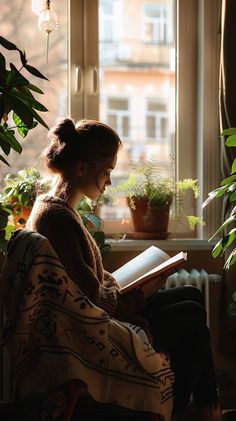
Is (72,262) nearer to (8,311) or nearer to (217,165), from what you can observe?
(8,311)

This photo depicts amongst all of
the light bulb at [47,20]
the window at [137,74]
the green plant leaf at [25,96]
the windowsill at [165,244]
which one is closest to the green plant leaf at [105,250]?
the windowsill at [165,244]

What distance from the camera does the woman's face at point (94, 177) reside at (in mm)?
1892

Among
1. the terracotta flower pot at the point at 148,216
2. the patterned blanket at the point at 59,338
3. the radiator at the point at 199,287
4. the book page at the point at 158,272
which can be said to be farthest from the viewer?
the terracotta flower pot at the point at 148,216

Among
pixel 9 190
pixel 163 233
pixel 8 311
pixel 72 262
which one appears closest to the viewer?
pixel 8 311

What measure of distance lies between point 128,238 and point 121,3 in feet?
3.66

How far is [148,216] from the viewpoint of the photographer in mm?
2666

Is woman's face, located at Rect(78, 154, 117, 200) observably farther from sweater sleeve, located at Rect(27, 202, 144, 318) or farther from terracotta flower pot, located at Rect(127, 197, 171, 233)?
terracotta flower pot, located at Rect(127, 197, 171, 233)

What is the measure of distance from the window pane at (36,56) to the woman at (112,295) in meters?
0.82

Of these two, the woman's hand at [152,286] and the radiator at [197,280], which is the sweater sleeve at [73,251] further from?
the radiator at [197,280]

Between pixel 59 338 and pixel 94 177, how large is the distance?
60 centimetres

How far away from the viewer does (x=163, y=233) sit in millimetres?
2693

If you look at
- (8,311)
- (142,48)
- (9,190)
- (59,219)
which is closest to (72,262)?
(59,219)

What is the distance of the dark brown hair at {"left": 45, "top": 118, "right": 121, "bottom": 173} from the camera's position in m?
1.88

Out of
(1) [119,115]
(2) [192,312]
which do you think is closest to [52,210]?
(2) [192,312]
